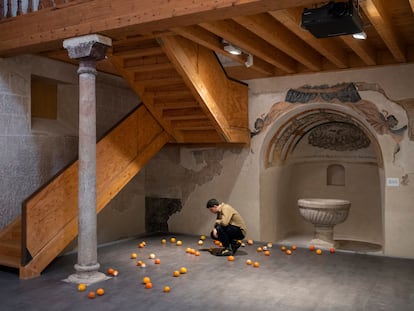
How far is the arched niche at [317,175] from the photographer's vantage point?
9.16 metres

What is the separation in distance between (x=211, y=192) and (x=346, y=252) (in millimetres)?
2981

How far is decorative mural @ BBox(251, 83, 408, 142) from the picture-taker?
747 cm

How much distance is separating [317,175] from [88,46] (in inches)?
276

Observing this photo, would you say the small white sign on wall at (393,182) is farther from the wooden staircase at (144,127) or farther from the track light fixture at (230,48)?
the track light fixture at (230,48)

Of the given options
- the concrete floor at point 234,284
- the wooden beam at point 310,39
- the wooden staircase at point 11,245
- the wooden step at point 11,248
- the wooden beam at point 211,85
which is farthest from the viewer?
the wooden beam at point 211,85

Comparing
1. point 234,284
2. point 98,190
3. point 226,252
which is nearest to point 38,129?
point 98,190

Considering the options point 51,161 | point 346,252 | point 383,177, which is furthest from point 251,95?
point 51,161

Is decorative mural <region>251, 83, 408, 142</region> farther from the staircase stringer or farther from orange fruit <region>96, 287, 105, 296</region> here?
orange fruit <region>96, 287, 105, 296</region>

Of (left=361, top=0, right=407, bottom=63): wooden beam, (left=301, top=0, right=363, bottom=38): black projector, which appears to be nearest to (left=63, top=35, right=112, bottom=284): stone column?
(left=301, top=0, right=363, bottom=38): black projector

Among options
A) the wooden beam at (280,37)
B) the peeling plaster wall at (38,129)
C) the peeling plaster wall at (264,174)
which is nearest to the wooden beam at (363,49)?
the peeling plaster wall at (264,174)

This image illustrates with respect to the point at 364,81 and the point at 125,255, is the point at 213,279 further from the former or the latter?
the point at 364,81

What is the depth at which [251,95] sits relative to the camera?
28.9 feet

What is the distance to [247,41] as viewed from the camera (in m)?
6.22

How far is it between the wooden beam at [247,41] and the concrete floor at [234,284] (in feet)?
10.6
